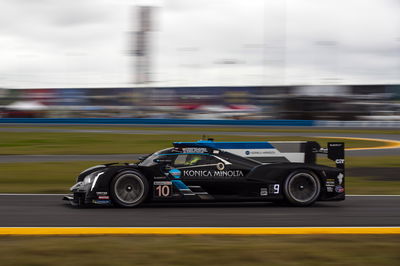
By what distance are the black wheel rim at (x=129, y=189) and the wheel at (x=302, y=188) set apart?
227cm

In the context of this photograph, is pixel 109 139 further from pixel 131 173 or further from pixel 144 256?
pixel 144 256

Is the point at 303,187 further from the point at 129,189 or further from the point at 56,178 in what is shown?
the point at 56,178

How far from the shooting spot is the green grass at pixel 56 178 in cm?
1211

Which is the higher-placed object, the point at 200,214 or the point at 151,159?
the point at 151,159

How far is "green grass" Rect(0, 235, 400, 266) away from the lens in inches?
216

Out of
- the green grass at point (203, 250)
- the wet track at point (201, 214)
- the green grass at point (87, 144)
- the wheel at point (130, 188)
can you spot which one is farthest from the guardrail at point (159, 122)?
the green grass at point (203, 250)

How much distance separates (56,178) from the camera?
46.8ft

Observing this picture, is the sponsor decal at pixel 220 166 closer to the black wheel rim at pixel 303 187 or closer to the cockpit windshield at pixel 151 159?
the cockpit windshield at pixel 151 159

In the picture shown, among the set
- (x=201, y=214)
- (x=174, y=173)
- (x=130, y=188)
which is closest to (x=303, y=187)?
(x=201, y=214)

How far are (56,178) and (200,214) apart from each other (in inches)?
259

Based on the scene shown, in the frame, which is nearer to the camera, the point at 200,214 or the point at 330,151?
the point at 200,214

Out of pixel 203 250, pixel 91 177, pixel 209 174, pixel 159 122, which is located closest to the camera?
pixel 203 250

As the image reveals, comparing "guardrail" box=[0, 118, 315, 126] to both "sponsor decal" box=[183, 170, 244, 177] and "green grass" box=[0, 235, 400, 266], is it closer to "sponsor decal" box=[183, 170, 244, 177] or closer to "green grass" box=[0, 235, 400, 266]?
"sponsor decal" box=[183, 170, 244, 177]

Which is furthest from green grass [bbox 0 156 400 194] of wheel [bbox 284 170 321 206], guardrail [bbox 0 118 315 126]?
guardrail [bbox 0 118 315 126]
